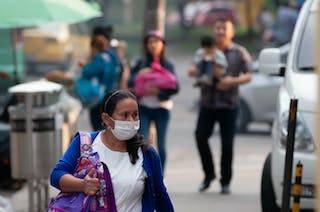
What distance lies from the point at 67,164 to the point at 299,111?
10.4ft

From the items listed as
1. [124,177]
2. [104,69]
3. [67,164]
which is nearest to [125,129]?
[124,177]

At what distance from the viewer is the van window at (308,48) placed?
9531 mm

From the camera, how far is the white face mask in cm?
581

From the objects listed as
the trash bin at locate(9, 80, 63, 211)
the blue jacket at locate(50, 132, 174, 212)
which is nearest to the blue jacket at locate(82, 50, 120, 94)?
the trash bin at locate(9, 80, 63, 211)

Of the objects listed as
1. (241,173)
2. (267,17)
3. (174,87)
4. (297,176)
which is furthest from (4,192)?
(267,17)

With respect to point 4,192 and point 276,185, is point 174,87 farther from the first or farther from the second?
point 276,185

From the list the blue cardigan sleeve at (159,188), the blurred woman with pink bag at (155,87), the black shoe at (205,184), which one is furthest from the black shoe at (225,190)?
the blue cardigan sleeve at (159,188)

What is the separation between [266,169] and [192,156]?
589 centimetres

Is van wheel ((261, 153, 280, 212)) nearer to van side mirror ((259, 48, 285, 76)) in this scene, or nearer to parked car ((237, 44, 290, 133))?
van side mirror ((259, 48, 285, 76))

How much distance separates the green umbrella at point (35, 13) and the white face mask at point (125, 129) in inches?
136

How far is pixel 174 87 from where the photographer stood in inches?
455

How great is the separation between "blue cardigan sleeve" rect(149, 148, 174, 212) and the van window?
3.74 meters

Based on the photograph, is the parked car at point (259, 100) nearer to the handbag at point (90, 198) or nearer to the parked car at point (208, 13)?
the handbag at point (90, 198)

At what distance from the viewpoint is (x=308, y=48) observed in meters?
9.72
